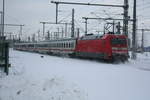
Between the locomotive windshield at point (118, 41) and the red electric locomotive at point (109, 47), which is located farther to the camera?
the locomotive windshield at point (118, 41)

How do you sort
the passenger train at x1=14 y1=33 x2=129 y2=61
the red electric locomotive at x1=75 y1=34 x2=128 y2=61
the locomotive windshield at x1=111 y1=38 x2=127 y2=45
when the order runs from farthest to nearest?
the locomotive windshield at x1=111 y1=38 x2=127 y2=45
the passenger train at x1=14 y1=33 x2=129 y2=61
the red electric locomotive at x1=75 y1=34 x2=128 y2=61

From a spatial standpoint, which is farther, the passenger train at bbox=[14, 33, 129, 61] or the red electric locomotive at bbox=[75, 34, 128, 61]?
the passenger train at bbox=[14, 33, 129, 61]

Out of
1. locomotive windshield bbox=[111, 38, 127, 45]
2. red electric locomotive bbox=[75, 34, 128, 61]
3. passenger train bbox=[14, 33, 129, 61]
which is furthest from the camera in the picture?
locomotive windshield bbox=[111, 38, 127, 45]

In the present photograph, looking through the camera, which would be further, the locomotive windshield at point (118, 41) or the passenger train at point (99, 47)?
the locomotive windshield at point (118, 41)

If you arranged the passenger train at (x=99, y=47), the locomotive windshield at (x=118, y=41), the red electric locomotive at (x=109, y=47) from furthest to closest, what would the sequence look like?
the locomotive windshield at (x=118, y=41), the passenger train at (x=99, y=47), the red electric locomotive at (x=109, y=47)

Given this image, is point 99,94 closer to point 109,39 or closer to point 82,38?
point 109,39

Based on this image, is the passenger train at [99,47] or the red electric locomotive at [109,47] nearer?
the red electric locomotive at [109,47]

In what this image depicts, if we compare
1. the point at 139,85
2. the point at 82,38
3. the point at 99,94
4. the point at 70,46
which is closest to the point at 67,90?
the point at 99,94

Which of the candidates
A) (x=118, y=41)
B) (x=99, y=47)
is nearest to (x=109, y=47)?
(x=118, y=41)

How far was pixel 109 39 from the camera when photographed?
81.9 feet

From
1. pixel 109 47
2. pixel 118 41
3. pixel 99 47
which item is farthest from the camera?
pixel 99 47

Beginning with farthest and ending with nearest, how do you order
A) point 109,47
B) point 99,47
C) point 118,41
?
point 99,47, point 118,41, point 109,47

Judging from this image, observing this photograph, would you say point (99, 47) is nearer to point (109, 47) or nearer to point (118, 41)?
point (109, 47)

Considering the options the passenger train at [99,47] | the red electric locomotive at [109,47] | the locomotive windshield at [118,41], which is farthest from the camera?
the locomotive windshield at [118,41]
